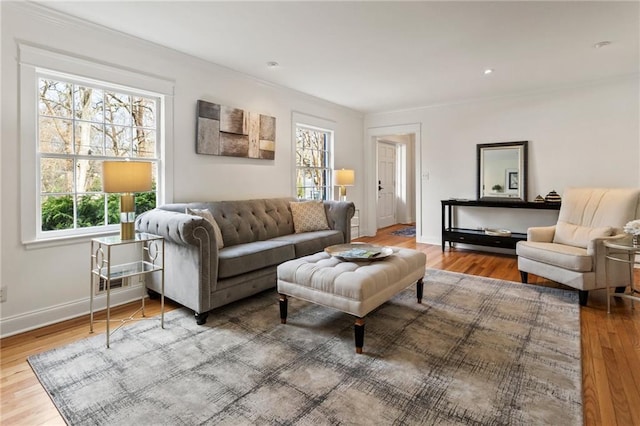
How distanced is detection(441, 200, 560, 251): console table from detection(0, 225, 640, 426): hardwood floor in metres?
1.49

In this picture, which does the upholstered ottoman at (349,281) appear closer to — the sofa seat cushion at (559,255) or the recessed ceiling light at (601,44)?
the sofa seat cushion at (559,255)

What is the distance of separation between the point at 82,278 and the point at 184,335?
1174 mm

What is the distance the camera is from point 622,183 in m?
4.32

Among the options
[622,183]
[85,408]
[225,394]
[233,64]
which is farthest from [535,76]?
[85,408]

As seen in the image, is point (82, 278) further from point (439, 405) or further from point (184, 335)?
point (439, 405)

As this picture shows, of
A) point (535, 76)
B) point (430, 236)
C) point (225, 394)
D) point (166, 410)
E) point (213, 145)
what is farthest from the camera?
point (430, 236)

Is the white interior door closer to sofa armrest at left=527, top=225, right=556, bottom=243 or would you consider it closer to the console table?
the console table

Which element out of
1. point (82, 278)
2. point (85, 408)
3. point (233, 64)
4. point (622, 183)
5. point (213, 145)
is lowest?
point (85, 408)

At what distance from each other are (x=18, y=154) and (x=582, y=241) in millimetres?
5028

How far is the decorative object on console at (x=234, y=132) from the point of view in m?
3.65

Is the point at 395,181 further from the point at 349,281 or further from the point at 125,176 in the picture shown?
the point at 125,176

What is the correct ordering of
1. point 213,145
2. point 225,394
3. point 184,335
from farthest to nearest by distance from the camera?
point 213,145
point 184,335
point 225,394

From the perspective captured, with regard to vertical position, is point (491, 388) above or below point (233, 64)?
below

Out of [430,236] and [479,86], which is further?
[430,236]
